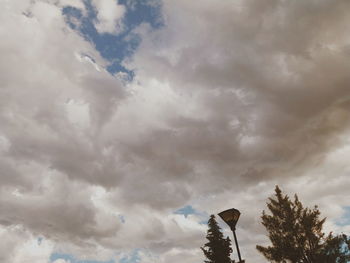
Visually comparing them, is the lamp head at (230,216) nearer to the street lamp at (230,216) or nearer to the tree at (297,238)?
the street lamp at (230,216)

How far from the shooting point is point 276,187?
23.0 m

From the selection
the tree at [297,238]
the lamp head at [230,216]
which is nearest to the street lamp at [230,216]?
the lamp head at [230,216]

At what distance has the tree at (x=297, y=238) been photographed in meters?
20.2

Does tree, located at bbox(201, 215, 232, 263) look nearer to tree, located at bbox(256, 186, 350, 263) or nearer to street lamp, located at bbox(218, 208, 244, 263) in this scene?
Answer: tree, located at bbox(256, 186, 350, 263)

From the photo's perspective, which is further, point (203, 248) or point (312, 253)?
point (203, 248)

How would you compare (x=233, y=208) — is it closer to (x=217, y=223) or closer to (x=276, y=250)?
(x=276, y=250)

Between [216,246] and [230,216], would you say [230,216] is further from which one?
[216,246]

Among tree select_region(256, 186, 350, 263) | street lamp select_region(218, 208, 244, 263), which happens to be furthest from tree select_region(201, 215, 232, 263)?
street lamp select_region(218, 208, 244, 263)

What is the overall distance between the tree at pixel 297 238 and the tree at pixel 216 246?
258 inches

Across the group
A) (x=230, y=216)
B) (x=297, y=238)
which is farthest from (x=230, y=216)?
(x=297, y=238)

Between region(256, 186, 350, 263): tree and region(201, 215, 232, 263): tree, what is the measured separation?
6.55 m

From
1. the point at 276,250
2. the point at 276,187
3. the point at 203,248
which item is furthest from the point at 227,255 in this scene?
the point at 276,187

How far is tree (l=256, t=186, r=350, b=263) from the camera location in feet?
66.2

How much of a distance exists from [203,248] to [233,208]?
67.7 ft
